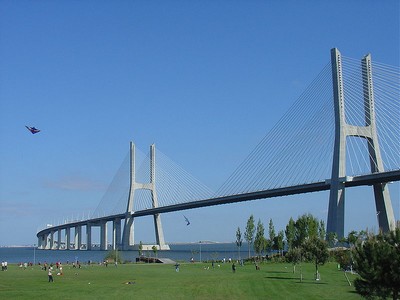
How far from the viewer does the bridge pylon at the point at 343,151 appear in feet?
188

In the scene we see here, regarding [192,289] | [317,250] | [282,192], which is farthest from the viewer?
[282,192]

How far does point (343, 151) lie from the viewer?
57562 millimetres

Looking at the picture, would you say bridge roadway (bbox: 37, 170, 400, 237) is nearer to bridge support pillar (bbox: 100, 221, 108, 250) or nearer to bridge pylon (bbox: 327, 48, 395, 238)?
bridge pylon (bbox: 327, 48, 395, 238)

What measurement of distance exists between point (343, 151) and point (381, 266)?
40260mm

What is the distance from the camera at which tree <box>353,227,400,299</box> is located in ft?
59.2

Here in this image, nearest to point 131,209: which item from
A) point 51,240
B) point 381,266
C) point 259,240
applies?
point 259,240

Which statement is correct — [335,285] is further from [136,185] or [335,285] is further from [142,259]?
[136,185]

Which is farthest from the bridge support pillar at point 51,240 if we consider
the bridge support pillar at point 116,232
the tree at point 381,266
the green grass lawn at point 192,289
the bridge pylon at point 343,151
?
the tree at point 381,266

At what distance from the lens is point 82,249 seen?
154000mm

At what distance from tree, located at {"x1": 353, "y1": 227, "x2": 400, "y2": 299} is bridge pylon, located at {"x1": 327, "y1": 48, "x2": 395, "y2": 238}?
38904 mm

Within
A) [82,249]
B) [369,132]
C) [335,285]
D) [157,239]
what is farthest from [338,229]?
[82,249]

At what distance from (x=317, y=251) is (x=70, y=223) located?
10622 cm

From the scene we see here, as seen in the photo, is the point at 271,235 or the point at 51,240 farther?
the point at 51,240

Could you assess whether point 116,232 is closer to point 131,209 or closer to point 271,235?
point 131,209
